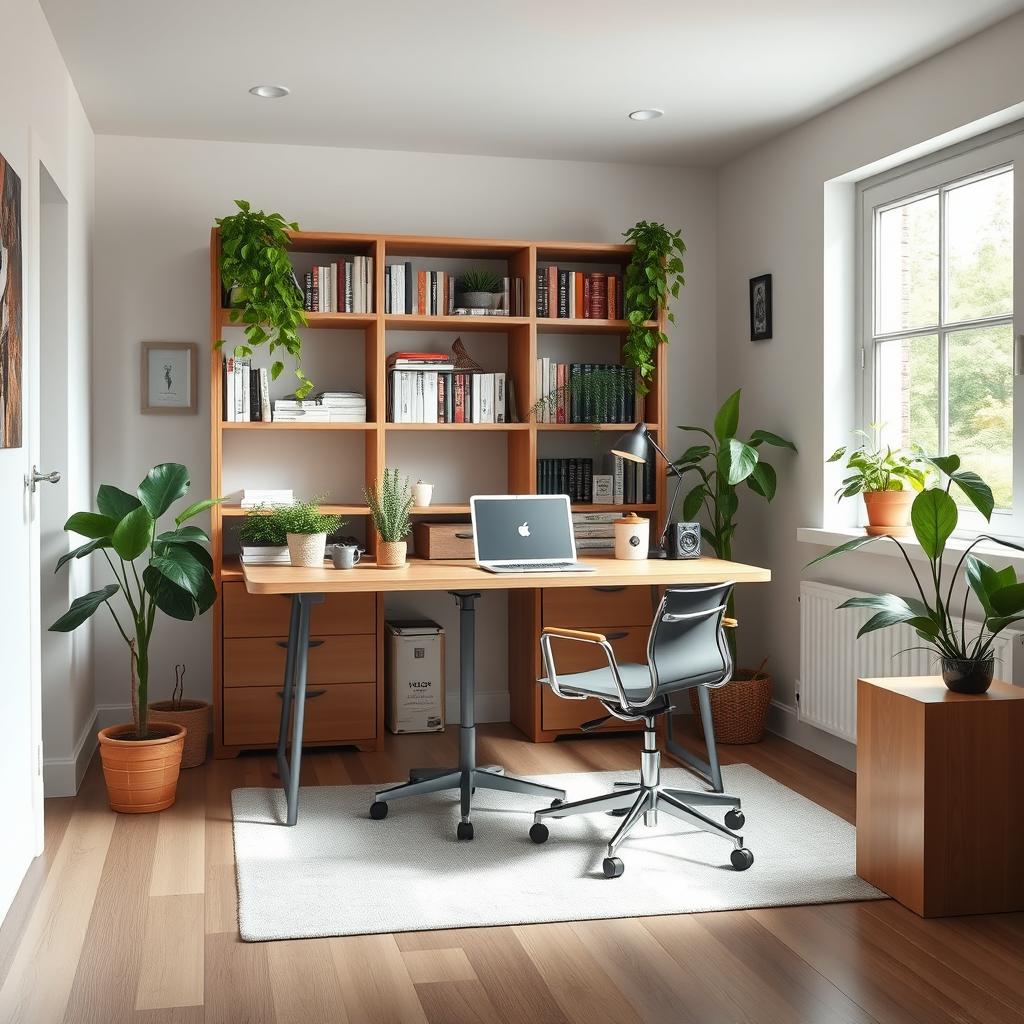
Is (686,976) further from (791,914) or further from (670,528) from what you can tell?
(670,528)

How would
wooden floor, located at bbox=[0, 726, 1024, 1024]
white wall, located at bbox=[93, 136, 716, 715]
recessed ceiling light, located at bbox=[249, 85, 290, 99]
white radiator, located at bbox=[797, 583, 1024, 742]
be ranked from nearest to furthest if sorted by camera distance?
wooden floor, located at bbox=[0, 726, 1024, 1024] < white radiator, located at bbox=[797, 583, 1024, 742] < recessed ceiling light, located at bbox=[249, 85, 290, 99] < white wall, located at bbox=[93, 136, 716, 715]

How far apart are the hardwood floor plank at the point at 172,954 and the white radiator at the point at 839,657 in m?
2.35

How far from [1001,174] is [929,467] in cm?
102

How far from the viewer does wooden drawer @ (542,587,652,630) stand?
4832mm

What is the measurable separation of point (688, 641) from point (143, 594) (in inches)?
75.2

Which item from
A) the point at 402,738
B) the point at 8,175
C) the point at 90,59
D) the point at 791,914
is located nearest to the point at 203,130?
the point at 90,59

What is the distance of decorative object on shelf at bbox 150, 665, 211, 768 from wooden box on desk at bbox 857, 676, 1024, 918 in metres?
2.52

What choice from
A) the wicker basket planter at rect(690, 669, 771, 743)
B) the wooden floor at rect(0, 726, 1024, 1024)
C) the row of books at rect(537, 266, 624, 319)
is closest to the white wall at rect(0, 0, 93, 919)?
the wooden floor at rect(0, 726, 1024, 1024)

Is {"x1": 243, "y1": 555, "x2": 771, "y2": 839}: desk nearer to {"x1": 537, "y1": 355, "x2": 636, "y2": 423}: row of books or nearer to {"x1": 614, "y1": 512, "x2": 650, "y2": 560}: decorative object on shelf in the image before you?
{"x1": 614, "y1": 512, "x2": 650, "y2": 560}: decorative object on shelf

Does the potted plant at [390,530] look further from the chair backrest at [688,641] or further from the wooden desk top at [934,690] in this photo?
the wooden desk top at [934,690]

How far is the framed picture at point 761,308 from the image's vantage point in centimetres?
490

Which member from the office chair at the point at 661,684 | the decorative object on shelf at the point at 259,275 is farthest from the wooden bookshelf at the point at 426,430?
the office chair at the point at 661,684

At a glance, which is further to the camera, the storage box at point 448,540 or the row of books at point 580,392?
the row of books at point 580,392

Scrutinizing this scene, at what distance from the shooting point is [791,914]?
3014 millimetres
